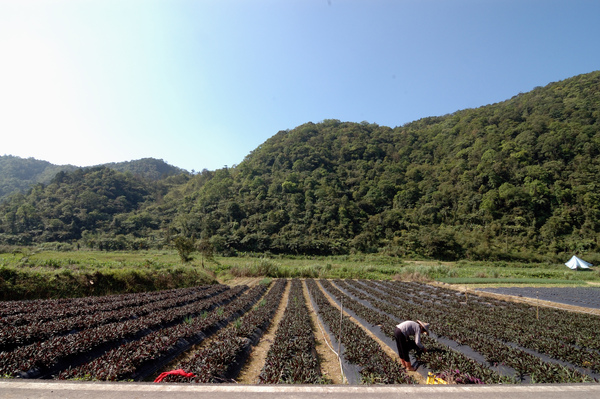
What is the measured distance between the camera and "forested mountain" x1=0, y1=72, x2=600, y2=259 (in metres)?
55.7

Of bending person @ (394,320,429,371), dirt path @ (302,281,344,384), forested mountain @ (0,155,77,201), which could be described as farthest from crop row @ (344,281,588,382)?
forested mountain @ (0,155,77,201)

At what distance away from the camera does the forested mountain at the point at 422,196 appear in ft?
183

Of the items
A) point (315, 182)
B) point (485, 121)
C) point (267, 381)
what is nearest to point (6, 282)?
point (267, 381)

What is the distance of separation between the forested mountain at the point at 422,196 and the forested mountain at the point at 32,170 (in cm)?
5150

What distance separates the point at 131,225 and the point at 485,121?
11272 cm

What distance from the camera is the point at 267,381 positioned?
4.82m

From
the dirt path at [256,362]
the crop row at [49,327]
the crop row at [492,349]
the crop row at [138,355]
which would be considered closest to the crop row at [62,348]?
the crop row at [138,355]

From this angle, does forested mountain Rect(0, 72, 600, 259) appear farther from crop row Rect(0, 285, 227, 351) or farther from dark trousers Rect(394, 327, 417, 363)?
dark trousers Rect(394, 327, 417, 363)

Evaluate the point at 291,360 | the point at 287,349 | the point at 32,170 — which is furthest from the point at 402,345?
the point at 32,170

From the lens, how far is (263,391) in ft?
10.2

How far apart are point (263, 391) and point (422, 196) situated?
80.4 meters

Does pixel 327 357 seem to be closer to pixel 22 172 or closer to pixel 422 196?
pixel 422 196

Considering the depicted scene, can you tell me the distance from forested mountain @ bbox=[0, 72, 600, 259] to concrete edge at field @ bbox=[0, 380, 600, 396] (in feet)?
182

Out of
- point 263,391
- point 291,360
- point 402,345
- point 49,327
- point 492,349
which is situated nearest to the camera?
point 263,391
